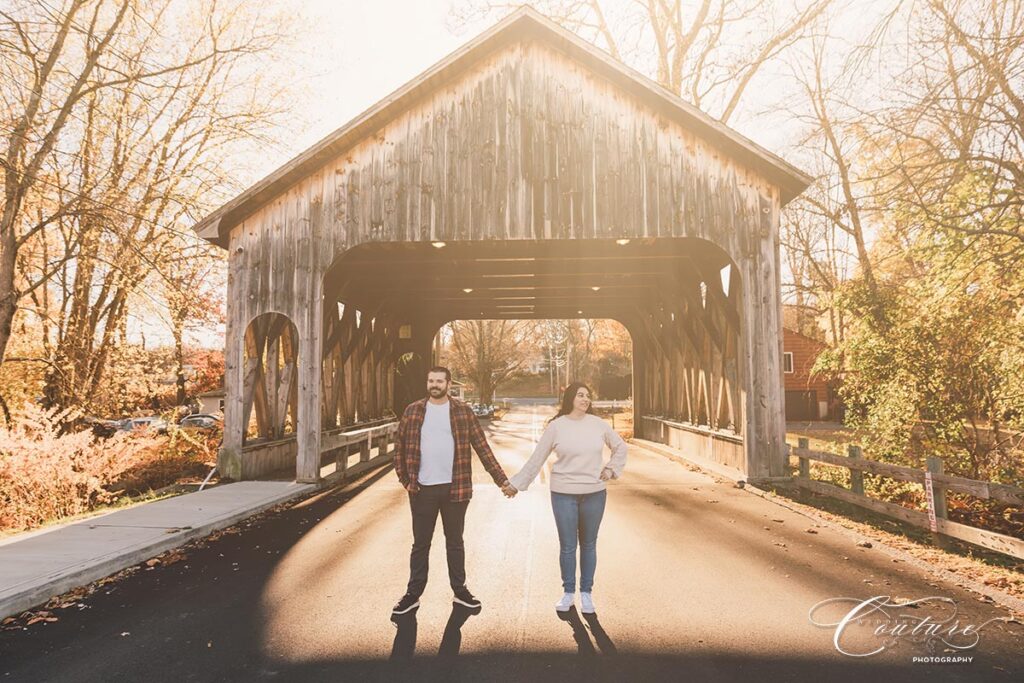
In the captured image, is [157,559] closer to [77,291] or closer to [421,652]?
[421,652]

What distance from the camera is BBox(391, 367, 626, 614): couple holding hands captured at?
5371mm

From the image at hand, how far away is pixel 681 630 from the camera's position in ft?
16.6

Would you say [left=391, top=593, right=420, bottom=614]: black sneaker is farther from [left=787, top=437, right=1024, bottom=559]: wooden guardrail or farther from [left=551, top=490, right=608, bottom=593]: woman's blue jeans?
[left=787, top=437, right=1024, bottom=559]: wooden guardrail

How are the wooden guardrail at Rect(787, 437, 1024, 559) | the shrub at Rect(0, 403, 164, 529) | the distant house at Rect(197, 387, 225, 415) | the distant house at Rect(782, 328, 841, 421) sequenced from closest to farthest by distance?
the wooden guardrail at Rect(787, 437, 1024, 559) < the shrub at Rect(0, 403, 164, 529) < the distant house at Rect(782, 328, 841, 421) < the distant house at Rect(197, 387, 225, 415)

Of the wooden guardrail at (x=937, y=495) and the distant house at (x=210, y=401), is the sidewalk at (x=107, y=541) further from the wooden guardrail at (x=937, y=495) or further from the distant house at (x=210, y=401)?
the distant house at (x=210, y=401)

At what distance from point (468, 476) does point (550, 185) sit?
8.43 metres

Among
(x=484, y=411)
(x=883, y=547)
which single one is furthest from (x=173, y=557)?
(x=484, y=411)

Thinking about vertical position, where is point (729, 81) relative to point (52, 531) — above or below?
above

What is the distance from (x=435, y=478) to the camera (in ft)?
18.0

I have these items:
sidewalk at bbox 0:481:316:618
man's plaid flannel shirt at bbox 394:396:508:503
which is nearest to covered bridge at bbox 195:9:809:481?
sidewalk at bbox 0:481:316:618

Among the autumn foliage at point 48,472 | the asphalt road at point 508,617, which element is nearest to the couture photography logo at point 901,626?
the asphalt road at point 508,617

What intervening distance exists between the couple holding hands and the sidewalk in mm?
3271

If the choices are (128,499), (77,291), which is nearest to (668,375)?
(128,499)

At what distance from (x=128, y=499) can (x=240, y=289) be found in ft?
14.0
